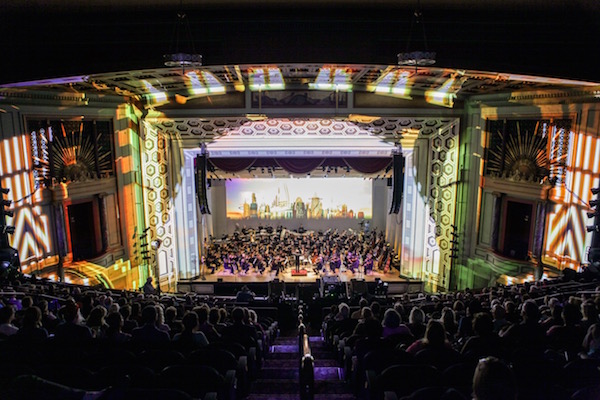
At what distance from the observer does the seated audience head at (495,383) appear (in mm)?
2117

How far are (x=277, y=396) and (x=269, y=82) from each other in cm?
951

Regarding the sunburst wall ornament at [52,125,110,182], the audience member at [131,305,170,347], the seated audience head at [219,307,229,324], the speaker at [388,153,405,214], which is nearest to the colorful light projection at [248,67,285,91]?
the speaker at [388,153,405,214]

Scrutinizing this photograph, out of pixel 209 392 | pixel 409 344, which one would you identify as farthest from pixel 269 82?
pixel 209 392

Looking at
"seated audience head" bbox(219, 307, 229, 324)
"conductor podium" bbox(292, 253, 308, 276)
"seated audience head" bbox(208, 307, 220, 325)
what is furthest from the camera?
"conductor podium" bbox(292, 253, 308, 276)

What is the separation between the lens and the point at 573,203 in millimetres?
10805

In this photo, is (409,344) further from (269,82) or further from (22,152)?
(22,152)

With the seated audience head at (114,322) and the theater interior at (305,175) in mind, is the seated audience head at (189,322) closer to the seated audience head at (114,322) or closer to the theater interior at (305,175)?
the theater interior at (305,175)

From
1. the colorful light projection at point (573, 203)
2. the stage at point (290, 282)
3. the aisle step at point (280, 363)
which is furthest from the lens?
the stage at point (290, 282)

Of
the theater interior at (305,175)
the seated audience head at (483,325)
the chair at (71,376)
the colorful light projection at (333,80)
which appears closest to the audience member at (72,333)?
the theater interior at (305,175)

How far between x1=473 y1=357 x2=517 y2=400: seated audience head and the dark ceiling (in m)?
7.06

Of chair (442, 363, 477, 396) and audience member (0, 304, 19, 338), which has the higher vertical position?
chair (442, 363, 477, 396)

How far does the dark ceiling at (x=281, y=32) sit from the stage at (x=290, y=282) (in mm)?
6911

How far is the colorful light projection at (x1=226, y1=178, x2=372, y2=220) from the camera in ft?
64.8

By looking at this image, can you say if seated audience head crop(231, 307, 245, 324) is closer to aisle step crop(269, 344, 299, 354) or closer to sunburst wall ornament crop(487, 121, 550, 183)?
aisle step crop(269, 344, 299, 354)
